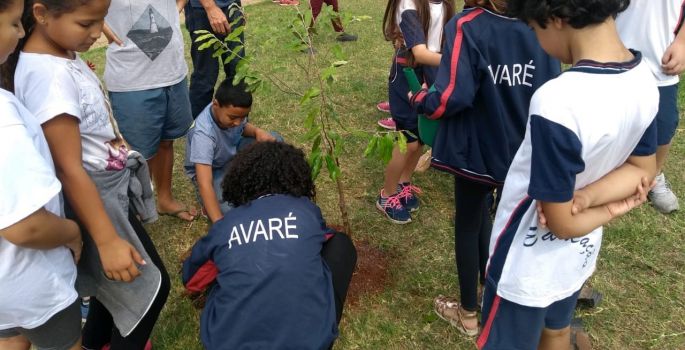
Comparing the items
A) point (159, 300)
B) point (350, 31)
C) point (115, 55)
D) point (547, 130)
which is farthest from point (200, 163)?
point (350, 31)

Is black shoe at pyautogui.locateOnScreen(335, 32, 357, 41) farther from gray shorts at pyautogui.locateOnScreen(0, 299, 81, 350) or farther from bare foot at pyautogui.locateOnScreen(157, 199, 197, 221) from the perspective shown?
gray shorts at pyautogui.locateOnScreen(0, 299, 81, 350)

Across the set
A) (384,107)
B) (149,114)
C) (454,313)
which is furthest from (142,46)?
(384,107)

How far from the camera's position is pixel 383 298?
2637 mm

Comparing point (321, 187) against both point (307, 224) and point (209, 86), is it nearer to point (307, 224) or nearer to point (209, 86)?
point (209, 86)

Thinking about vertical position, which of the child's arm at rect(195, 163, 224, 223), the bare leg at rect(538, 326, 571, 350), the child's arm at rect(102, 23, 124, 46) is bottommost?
the child's arm at rect(195, 163, 224, 223)

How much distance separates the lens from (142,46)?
2.66 metres

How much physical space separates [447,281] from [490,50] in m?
1.32

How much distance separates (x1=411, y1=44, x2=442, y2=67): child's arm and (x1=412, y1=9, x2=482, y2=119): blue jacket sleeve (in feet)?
2.43

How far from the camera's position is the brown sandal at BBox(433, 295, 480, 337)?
2400 mm

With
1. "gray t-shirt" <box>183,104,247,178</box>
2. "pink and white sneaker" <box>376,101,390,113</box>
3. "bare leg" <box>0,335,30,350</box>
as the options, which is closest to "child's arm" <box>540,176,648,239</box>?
"bare leg" <box>0,335,30,350</box>

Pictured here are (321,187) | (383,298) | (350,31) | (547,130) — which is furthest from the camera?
(350,31)

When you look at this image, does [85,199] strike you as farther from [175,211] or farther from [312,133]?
[175,211]

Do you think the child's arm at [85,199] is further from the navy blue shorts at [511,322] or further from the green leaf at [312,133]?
the navy blue shorts at [511,322]

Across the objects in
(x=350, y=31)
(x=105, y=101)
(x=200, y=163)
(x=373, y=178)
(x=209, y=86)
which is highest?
(x=105, y=101)
